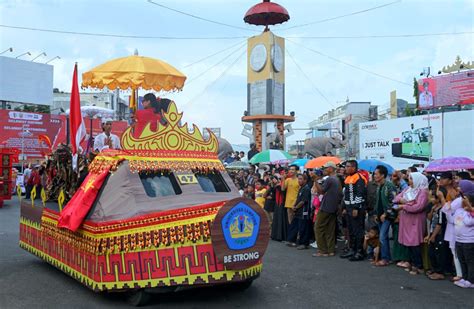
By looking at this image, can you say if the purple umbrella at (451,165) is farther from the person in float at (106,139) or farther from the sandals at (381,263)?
the person in float at (106,139)

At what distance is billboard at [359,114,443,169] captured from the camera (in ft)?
95.0

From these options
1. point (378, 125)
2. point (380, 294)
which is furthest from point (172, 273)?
point (378, 125)

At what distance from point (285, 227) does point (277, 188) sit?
3.36ft

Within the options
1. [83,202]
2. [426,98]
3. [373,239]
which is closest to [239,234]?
[83,202]

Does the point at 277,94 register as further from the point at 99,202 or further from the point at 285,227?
the point at 99,202

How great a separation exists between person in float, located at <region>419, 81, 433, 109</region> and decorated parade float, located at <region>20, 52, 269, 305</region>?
3106 centimetres

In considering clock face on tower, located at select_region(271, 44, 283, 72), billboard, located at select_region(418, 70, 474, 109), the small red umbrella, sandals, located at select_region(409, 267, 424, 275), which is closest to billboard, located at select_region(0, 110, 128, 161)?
clock face on tower, located at select_region(271, 44, 283, 72)

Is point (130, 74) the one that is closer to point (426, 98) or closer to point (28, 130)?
point (28, 130)

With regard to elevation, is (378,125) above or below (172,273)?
above

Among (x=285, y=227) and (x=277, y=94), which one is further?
(x=277, y=94)

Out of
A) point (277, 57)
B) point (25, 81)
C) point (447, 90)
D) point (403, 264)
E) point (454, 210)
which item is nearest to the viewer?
point (454, 210)

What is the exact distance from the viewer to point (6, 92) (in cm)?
3738

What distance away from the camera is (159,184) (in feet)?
20.5

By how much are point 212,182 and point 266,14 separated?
2633 cm
